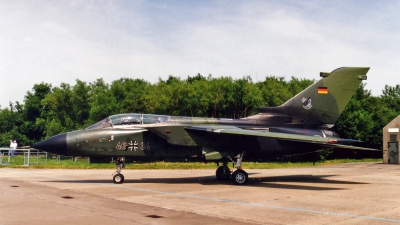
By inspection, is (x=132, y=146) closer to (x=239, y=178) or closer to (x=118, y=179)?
(x=118, y=179)

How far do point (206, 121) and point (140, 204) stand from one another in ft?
22.4

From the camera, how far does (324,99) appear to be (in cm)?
1755

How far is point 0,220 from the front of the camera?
7.80m

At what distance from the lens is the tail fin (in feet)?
57.0

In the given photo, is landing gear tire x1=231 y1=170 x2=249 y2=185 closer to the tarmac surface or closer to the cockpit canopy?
the tarmac surface

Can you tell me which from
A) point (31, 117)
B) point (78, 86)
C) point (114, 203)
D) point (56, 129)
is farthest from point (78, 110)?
point (114, 203)

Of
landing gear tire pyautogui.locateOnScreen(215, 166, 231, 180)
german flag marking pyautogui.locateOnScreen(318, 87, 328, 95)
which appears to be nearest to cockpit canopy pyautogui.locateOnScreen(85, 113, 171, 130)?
landing gear tire pyautogui.locateOnScreen(215, 166, 231, 180)

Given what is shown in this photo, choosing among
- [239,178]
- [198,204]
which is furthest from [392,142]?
[198,204]

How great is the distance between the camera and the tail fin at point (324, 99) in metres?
17.4

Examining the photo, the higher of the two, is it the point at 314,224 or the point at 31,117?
the point at 31,117

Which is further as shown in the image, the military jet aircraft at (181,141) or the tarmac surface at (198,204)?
the military jet aircraft at (181,141)

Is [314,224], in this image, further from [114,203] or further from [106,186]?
[106,186]

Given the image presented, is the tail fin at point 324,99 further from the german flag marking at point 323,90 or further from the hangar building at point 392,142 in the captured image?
the hangar building at point 392,142

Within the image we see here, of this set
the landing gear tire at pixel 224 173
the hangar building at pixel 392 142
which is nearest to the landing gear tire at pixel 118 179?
the landing gear tire at pixel 224 173
